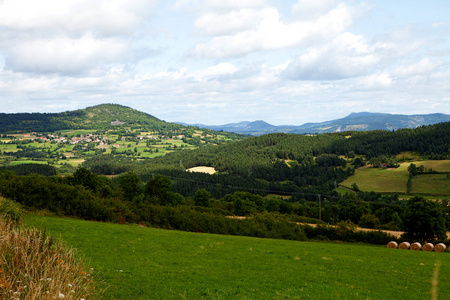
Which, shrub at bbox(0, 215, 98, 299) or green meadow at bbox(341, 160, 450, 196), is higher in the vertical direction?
shrub at bbox(0, 215, 98, 299)

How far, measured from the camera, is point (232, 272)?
15.7 meters

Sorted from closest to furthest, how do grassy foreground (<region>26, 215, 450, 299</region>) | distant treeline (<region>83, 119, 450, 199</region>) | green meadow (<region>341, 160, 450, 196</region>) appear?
1. grassy foreground (<region>26, 215, 450, 299</region>)
2. green meadow (<region>341, 160, 450, 196</region>)
3. distant treeline (<region>83, 119, 450, 199</region>)

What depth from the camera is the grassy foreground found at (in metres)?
A: 12.7

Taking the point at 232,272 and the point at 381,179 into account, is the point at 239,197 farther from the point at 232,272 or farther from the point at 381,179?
the point at 381,179

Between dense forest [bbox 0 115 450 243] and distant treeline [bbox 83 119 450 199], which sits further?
distant treeline [bbox 83 119 450 199]

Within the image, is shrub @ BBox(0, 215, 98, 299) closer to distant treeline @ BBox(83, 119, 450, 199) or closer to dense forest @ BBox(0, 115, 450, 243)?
dense forest @ BBox(0, 115, 450, 243)

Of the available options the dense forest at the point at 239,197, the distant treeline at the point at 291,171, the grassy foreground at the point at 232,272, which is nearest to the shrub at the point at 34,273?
the grassy foreground at the point at 232,272

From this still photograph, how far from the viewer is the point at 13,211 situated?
19.0 meters

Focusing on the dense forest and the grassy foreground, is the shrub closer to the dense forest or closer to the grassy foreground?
the grassy foreground

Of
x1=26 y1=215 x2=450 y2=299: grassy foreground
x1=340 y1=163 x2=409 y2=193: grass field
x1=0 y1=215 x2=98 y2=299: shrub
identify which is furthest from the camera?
x1=340 y1=163 x2=409 y2=193: grass field

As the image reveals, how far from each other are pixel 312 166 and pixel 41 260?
604 ft

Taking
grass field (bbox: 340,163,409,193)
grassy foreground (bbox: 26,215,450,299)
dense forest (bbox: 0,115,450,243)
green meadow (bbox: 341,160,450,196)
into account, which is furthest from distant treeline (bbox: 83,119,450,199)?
grassy foreground (bbox: 26,215,450,299)

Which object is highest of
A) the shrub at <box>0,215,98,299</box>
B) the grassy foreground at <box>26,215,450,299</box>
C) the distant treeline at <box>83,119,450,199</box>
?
the shrub at <box>0,215,98,299</box>

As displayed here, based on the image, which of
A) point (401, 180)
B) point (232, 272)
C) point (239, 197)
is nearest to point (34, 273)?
point (232, 272)
